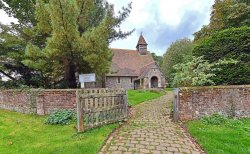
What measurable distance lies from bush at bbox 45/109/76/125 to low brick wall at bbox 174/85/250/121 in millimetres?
4122

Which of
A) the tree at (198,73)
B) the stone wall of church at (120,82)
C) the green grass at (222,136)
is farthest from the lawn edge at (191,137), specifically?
the stone wall of church at (120,82)

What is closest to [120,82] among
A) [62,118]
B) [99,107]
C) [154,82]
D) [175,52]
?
[154,82]

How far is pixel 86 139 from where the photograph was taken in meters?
5.59

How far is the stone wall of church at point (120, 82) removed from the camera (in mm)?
31706

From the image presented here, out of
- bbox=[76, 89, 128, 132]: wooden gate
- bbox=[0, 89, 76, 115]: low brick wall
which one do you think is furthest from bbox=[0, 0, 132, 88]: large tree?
bbox=[76, 89, 128, 132]: wooden gate

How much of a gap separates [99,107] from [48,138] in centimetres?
178

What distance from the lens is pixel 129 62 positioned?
115 ft

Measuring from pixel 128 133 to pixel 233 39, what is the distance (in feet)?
22.7

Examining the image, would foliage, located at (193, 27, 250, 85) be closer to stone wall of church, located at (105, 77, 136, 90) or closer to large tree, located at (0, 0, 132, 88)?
large tree, located at (0, 0, 132, 88)

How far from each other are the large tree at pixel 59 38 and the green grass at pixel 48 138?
360cm

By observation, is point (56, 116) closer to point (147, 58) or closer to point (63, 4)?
point (63, 4)

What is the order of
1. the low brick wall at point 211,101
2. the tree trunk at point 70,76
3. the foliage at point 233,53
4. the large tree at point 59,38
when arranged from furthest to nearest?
the tree trunk at point 70,76 < the foliage at point 233,53 < the large tree at point 59,38 < the low brick wall at point 211,101

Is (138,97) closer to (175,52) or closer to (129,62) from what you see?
(129,62)

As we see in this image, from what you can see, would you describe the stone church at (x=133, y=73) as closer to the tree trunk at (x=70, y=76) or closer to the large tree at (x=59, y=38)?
the large tree at (x=59, y=38)
